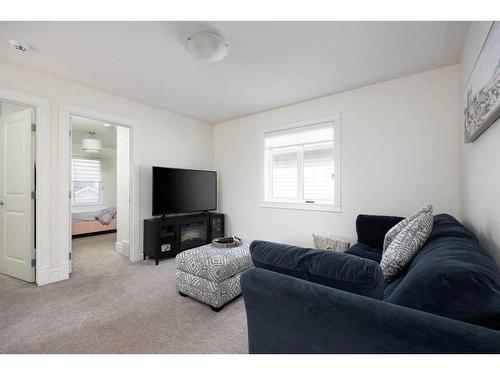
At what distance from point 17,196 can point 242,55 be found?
3.11 m

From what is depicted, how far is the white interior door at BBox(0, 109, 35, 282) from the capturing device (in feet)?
8.69

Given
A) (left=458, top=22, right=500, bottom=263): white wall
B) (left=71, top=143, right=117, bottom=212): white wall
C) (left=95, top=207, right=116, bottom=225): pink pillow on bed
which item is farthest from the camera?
(left=71, top=143, right=117, bottom=212): white wall

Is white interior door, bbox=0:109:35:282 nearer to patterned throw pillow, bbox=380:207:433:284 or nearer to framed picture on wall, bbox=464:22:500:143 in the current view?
patterned throw pillow, bbox=380:207:433:284

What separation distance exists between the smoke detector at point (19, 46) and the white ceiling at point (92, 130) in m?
2.20

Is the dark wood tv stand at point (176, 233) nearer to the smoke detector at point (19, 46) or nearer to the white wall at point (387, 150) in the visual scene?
the white wall at point (387, 150)

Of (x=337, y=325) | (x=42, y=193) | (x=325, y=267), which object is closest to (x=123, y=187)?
(x=42, y=193)

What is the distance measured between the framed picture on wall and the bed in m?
6.35

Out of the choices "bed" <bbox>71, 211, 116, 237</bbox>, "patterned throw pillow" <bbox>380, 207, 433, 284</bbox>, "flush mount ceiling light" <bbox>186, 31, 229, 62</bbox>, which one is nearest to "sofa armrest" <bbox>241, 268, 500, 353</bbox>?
"patterned throw pillow" <bbox>380, 207, 433, 284</bbox>

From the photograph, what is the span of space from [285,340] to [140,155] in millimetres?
3362

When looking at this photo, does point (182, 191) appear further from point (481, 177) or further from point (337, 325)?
point (481, 177)

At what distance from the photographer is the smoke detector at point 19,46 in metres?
2.06

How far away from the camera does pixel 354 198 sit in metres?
3.04
